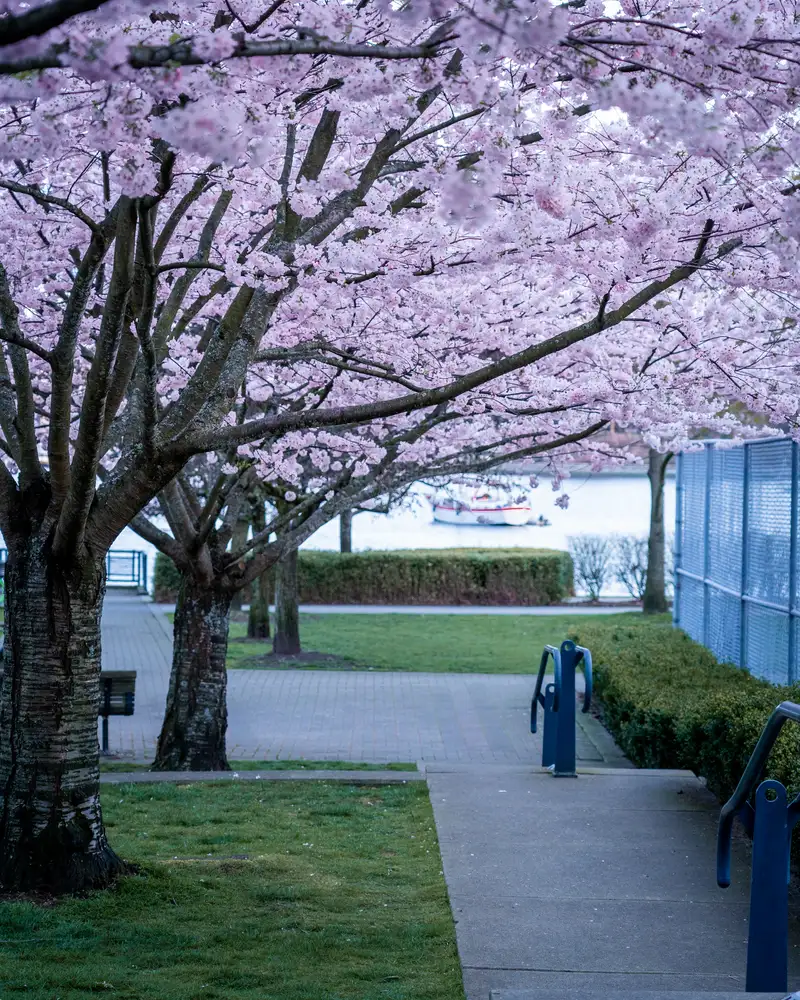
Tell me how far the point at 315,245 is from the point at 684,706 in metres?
4.08

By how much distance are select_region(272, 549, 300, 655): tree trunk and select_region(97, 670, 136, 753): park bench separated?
6599mm

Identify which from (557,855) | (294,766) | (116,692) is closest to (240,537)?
(116,692)

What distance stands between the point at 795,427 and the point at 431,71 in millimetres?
5804

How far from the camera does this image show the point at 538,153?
19.6 ft

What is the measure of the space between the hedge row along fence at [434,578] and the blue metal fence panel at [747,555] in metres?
11.2

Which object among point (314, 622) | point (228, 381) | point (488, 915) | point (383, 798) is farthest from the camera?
point (314, 622)

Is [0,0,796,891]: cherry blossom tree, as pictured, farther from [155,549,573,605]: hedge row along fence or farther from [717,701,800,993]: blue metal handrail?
[155,549,573,605]: hedge row along fence

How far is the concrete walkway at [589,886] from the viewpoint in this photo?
14.5ft

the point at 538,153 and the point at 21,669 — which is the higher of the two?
the point at 538,153

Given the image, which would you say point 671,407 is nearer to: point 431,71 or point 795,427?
point 795,427

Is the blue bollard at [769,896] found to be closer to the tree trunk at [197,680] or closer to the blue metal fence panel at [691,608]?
the tree trunk at [197,680]

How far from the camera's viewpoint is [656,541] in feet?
76.1

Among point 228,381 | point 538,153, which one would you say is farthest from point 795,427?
point 228,381

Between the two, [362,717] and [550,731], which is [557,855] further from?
[362,717]
